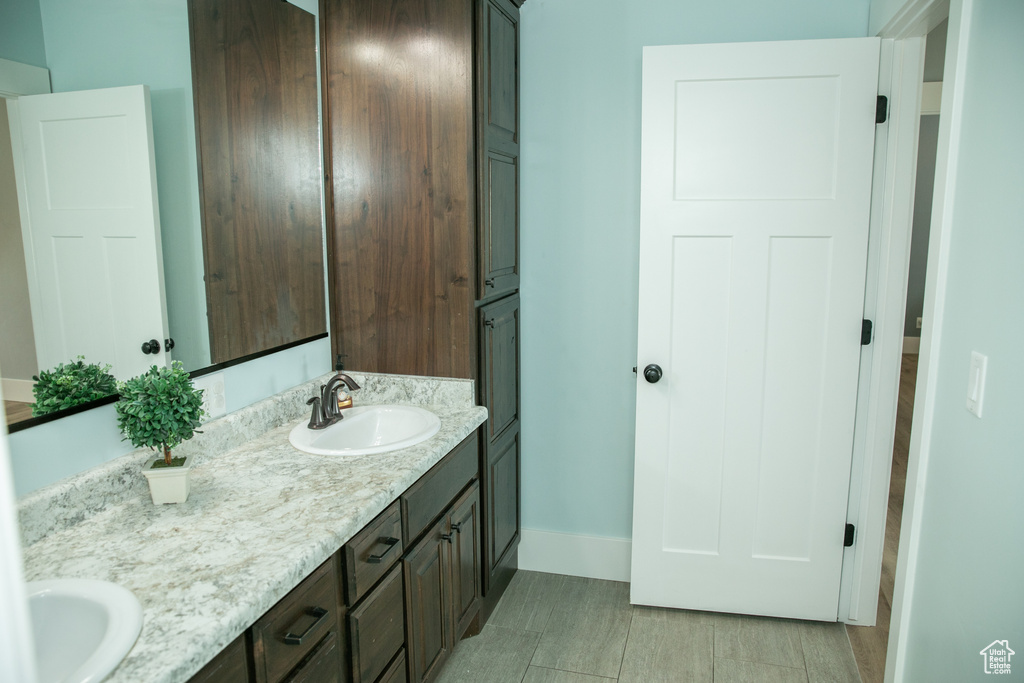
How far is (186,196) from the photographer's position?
5.66ft

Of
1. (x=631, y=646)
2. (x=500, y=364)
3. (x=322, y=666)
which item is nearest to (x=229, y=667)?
(x=322, y=666)

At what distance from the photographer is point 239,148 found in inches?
75.5

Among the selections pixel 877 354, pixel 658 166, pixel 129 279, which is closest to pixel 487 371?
pixel 658 166

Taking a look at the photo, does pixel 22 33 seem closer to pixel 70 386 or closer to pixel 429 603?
pixel 70 386

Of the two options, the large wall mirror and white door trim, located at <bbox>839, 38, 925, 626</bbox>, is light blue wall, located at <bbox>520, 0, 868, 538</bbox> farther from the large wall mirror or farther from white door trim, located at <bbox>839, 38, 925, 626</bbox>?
the large wall mirror

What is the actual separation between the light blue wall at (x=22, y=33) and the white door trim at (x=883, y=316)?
236cm

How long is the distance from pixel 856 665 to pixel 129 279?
2.48 m

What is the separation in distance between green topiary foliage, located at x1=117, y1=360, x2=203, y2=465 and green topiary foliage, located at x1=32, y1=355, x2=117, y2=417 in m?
0.07

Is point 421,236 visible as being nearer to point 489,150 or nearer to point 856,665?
point 489,150

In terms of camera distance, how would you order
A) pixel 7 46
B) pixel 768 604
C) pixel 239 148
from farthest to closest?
pixel 768 604
pixel 239 148
pixel 7 46

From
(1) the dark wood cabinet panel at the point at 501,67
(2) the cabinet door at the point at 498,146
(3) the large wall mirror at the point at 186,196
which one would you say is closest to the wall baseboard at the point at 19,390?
(3) the large wall mirror at the point at 186,196

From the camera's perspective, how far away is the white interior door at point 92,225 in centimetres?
138

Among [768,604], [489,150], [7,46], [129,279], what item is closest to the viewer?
[7,46]

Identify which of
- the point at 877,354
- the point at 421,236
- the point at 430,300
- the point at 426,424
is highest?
the point at 421,236
